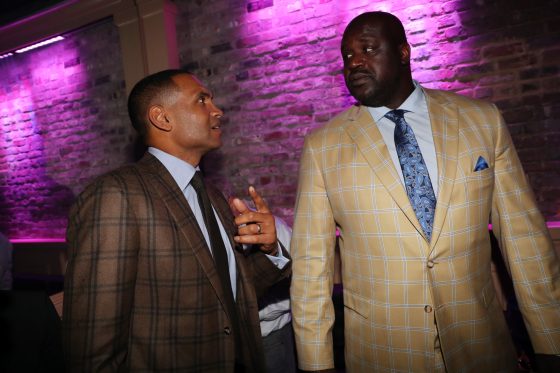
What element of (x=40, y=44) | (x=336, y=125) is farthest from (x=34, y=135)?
(x=336, y=125)

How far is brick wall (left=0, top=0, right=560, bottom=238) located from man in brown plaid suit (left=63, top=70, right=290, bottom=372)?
1445 mm

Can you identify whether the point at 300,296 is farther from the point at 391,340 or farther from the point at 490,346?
the point at 490,346

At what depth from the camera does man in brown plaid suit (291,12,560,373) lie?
138 centimetres

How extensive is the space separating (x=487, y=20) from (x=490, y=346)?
211 cm

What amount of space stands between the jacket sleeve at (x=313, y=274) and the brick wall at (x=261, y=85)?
1479 mm

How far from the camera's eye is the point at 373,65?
1.58 metres

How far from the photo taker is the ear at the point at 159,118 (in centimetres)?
162

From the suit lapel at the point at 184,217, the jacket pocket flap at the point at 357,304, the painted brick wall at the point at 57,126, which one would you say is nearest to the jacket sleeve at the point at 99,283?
the suit lapel at the point at 184,217

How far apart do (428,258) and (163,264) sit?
39.3 inches

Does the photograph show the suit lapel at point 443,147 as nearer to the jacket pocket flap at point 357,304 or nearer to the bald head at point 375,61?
the bald head at point 375,61

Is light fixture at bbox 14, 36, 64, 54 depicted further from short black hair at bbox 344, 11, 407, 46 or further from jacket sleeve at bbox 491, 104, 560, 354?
jacket sleeve at bbox 491, 104, 560, 354

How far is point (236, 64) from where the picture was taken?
3.18 m

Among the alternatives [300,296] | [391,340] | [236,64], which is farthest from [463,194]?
[236,64]

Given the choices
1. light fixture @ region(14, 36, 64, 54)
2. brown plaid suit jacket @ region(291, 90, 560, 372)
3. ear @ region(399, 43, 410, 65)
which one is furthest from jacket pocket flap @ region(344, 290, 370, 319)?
light fixture @ region(14, 36, 64, 54)
